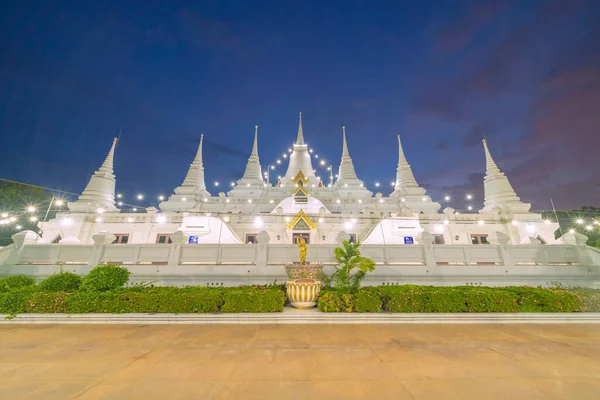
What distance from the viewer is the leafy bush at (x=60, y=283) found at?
8.98m

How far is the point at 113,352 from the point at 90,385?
1622mm

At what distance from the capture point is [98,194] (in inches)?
955

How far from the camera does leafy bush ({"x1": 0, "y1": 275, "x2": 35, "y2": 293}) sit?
8.69 meters

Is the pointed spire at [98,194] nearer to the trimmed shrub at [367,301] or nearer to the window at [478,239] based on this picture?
the trimmed shrub at [367,301]

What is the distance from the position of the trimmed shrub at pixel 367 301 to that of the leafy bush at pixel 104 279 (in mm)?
8613

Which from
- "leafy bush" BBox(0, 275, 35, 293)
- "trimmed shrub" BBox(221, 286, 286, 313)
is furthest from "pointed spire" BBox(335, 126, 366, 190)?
"leafy bush" BBox(0, 275, 35, 293)

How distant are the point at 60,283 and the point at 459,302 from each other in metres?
14.5

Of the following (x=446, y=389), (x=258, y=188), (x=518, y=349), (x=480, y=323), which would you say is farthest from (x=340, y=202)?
(x=446, y=389)

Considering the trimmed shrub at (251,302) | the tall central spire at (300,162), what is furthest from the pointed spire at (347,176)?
the trimmed shrub at (251,302)

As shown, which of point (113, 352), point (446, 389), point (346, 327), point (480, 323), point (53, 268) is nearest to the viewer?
point (446, 389)

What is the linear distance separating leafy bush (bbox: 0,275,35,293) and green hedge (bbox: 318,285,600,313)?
11.1 m

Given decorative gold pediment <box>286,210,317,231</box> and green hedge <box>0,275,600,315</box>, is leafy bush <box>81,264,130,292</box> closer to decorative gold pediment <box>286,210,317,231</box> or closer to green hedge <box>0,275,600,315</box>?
green hedge <box>0,275,600,315</box>

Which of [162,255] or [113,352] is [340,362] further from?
[162,255]

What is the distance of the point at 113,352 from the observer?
17.3 ft
